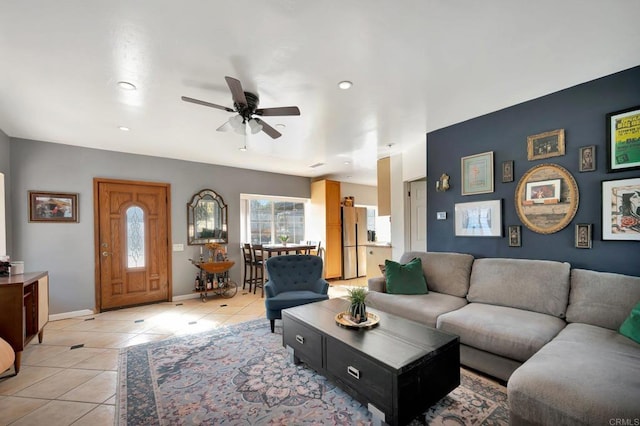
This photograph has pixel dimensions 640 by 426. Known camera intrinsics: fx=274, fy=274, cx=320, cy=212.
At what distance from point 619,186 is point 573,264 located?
780mm

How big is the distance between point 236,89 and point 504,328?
2.79m

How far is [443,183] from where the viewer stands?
367cm

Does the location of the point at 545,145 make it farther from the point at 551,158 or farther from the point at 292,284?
the point at 292,284

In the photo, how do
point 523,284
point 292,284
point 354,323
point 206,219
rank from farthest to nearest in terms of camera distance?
point 206,219 → point 292,284 → point 523,284 → point 354,323

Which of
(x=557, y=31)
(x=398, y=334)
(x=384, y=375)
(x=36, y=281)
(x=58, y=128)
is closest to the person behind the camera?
(x=384, y=375)

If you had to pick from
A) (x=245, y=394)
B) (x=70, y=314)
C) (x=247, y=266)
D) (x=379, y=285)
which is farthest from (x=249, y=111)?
(x=70, y=314)

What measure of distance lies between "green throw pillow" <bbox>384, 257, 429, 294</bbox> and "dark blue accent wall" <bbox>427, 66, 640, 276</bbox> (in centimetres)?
69

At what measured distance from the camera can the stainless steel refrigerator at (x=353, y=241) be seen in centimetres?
669

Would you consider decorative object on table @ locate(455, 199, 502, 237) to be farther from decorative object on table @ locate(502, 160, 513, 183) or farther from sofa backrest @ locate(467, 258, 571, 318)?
sofa backrest @ locate(467, 258, 571, 318)

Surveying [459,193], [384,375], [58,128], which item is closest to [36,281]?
[58,128]

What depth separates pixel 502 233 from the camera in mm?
3104

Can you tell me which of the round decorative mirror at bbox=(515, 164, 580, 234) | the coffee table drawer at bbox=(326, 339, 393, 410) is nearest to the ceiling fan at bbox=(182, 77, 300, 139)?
the coffee table drawer at bbox=(326, 339, 393, 410)

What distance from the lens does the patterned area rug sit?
1840mm

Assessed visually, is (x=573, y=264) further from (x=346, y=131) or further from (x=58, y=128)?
(x=58, y=128)
